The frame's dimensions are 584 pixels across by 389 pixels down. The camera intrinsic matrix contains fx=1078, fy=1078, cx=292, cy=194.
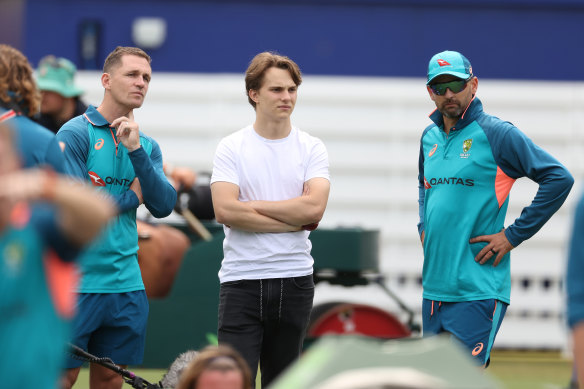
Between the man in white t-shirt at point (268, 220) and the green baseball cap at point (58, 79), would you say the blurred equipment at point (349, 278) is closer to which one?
the green baseball cap at point (58, 79)

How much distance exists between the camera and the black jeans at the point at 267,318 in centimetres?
496

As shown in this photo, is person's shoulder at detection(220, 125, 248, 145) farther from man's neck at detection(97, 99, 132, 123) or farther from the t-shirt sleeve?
man's neck at detection(97, 99, 132, 123)

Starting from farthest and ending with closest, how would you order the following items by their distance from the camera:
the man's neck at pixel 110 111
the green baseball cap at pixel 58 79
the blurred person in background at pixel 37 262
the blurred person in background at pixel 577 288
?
the green baseball cap at pixel 58 79 → the man's neck at pixel 110 111 → the blurred person in background at pixel 577 288 → the blurred person in background at pixel 37 262

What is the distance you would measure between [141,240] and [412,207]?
2.98 meters

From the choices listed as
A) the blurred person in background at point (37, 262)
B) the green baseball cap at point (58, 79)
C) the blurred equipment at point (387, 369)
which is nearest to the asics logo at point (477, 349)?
the blurred equipment at point (387, 369)

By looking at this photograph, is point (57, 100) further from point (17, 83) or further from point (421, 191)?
point (17, 83)

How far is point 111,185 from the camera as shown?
17.0 feet

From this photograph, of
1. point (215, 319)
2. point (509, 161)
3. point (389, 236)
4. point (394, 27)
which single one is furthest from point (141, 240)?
point (394, 27)

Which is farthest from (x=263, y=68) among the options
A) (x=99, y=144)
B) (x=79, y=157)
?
(x=79, y=157)

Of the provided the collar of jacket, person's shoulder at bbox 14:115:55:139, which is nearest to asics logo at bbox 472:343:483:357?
the collar of jacket

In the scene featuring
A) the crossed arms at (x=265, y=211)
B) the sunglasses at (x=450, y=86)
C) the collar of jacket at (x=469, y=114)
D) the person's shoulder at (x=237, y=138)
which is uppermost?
the sunglasses at (x=450, y=86)

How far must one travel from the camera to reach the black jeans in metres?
4.96

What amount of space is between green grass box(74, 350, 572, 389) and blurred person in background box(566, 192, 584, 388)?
4157 mm

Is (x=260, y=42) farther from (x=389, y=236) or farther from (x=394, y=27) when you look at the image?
(x=389, y=236)
